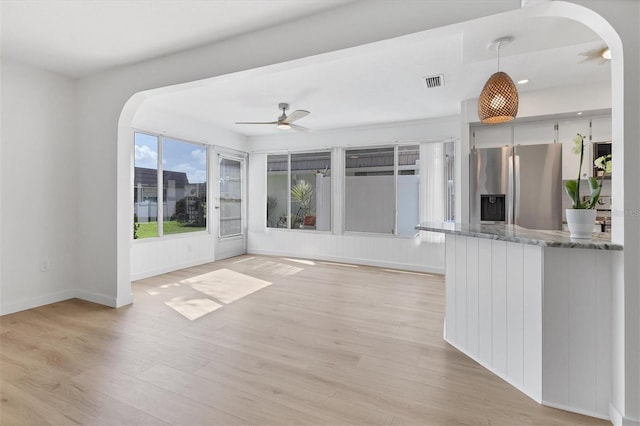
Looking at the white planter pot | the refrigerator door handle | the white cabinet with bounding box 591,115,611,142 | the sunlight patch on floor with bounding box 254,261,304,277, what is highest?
the white cabinet with bounding box 591,115,611,142

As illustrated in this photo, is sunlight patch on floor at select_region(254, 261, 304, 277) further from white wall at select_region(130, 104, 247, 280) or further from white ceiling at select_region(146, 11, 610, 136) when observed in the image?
white ceiling at select_region(146, 11, 610, 136)

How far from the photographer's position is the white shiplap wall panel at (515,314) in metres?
2.04

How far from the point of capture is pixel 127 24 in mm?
2627

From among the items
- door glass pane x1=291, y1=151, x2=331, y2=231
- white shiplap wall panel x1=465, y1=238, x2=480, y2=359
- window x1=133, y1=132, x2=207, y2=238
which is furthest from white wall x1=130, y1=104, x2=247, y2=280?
white shiplap wall panel x1=465, y1=238, x2=480, y2=359

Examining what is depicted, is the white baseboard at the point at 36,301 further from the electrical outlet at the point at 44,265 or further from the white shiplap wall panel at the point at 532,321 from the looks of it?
the white shiplap wall panel at the point at 532,321

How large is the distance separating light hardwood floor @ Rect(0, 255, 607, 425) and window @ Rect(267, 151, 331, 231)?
2947 millimetres

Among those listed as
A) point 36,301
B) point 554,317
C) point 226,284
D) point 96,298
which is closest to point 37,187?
point 36,301

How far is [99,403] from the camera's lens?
1.86 meters

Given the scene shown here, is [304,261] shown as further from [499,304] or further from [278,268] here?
[499,304]

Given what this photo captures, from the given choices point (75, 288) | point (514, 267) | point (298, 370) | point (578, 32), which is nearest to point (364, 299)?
point (298, 370)

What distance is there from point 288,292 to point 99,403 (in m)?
2.51

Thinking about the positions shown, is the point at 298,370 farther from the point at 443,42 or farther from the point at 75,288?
the point at 75,288

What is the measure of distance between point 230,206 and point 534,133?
5583 millimetres

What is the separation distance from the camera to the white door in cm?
654
